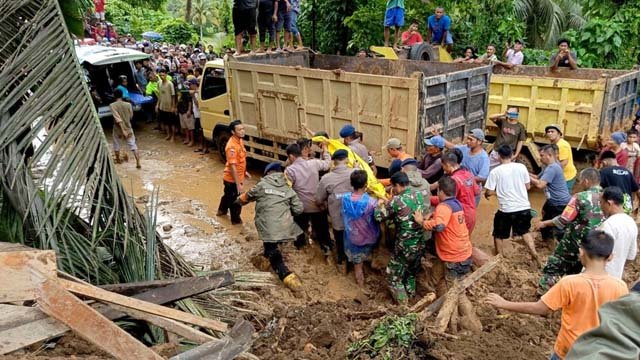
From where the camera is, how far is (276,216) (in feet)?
17.7

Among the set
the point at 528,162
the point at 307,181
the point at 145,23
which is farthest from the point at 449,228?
the point at 145,23

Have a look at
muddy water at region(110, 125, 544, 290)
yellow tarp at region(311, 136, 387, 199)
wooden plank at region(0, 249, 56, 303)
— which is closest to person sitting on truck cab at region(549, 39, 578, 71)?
muddy water at region(110, 125, 544, 290)

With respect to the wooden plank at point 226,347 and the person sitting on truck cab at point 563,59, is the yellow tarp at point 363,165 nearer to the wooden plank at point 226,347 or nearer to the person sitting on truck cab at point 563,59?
the wooden plank at point 226,347

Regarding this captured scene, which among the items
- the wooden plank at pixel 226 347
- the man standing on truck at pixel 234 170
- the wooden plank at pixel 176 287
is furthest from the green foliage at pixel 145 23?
the wooden plank at pixel 226 347

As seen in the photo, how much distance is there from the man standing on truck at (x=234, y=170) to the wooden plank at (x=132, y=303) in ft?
13.5

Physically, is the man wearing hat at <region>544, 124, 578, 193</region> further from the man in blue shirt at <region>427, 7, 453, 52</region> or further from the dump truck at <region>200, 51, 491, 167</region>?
the man in blue shirt at <region>427, 7, 453, 52</region>

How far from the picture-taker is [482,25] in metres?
11.7

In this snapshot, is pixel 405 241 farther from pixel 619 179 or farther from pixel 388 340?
pixel 619 179

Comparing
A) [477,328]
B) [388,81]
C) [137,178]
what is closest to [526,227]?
[477,328]

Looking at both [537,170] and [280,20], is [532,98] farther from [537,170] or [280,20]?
[280,20]

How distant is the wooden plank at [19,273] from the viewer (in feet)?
6.64

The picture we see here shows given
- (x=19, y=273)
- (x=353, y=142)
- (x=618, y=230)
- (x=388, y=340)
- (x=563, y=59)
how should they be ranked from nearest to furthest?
(x=19, y=273) → (x=388, y=340) → (x=618, y=230) → (x=353, y=142) → (x=563, y=59)

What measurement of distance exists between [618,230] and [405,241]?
1789 millimetres

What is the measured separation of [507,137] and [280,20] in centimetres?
486
